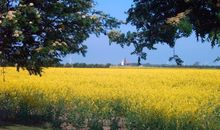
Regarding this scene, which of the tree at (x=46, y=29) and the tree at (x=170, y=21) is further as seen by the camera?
the tree at (x=46, y=29)

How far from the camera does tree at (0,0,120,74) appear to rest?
13530 mm

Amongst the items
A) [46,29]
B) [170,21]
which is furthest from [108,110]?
[170,21]

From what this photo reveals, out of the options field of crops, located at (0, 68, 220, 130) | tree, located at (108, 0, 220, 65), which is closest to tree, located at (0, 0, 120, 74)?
field of crops, located at (0, 68, 220, 130)

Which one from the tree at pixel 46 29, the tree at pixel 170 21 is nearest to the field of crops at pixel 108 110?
the tree at pixel 46 29

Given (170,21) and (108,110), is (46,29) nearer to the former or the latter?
(108,110)

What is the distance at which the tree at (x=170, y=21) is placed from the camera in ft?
18.8

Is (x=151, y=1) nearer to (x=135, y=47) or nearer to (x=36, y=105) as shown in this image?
(x=135, y=47)

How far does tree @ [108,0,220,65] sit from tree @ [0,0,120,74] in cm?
724

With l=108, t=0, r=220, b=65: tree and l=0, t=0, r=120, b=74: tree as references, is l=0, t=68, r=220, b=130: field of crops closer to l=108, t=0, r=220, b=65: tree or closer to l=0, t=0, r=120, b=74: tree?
l=0, t=0, r=120, b=74: tree

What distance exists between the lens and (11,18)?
12.6 metres

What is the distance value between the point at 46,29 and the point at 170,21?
9.49m

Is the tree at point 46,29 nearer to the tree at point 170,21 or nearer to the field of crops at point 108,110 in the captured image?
the field of crops at point 108,110

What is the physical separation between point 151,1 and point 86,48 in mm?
10036

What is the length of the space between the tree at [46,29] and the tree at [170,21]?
7242mm
